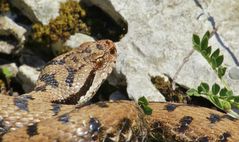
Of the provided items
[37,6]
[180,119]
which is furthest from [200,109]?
[37,6]

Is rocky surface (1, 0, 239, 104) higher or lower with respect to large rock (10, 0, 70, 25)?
lower

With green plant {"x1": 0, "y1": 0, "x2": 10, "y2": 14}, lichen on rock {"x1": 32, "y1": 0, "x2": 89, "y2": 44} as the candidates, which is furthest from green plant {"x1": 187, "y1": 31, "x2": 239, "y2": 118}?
green plant {"x1": 0, "y1": 0, "x2": 10, "y2": 14}

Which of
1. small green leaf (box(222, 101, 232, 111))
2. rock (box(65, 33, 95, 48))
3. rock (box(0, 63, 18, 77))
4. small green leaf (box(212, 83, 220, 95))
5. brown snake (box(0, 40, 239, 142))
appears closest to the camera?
brown snake (box(0, 40, 239, 142))

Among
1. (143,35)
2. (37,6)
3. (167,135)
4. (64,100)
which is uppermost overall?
(37,6)

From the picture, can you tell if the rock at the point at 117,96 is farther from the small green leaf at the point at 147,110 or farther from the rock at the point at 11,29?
the rock at the point at 11,29

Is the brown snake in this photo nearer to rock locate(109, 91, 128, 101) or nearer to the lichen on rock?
rock locate(109, 91, 128, 101)

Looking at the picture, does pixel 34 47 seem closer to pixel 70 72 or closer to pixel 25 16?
pixel 25 16

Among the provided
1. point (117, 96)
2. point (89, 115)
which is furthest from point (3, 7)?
point (89, 115)
